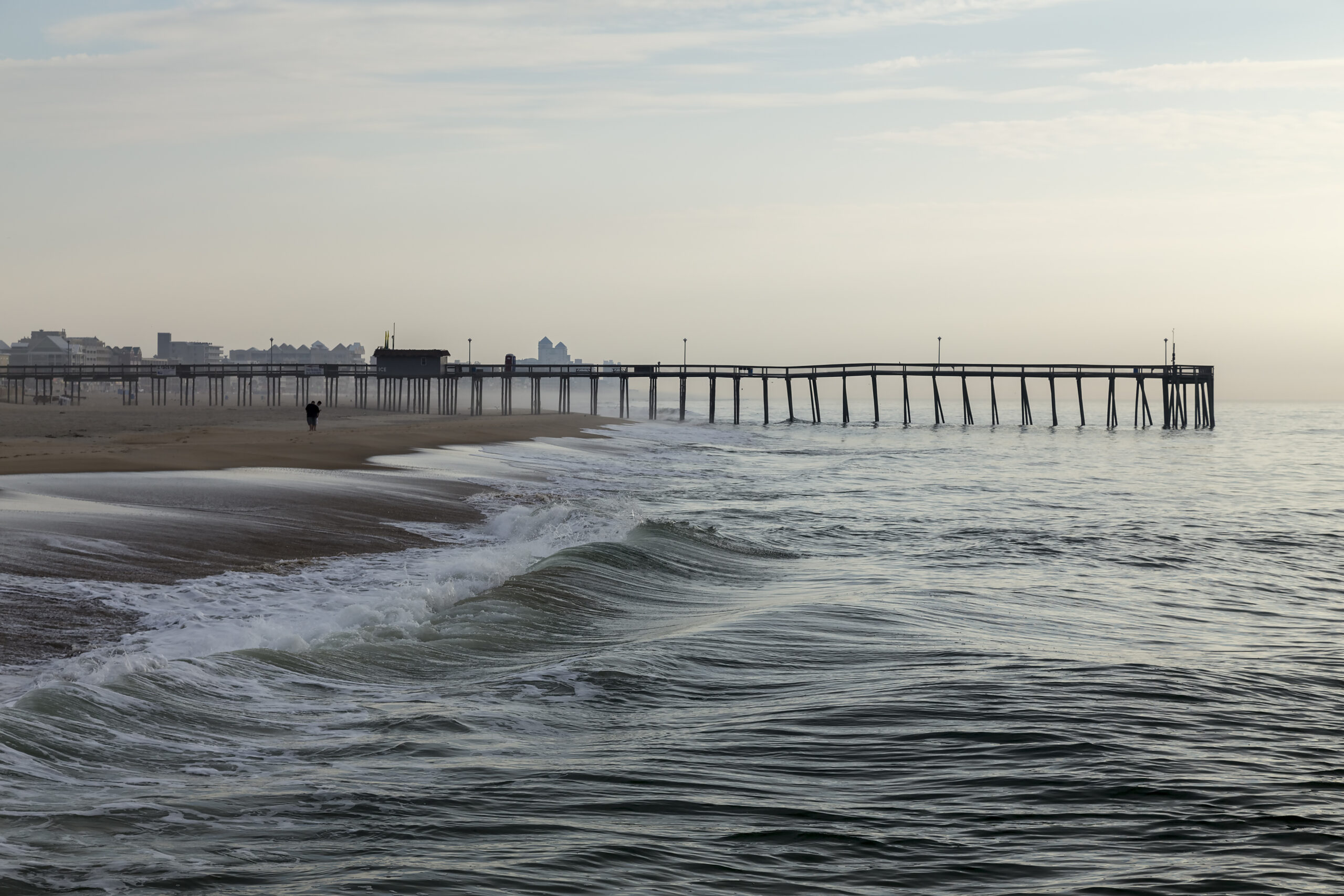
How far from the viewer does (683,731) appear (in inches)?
239

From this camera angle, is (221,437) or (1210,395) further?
(1210,395)

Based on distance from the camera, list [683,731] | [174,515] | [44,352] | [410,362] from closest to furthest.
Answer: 1. [683,731]
2. [174,515]
3. [410,362]
4. [44,352]

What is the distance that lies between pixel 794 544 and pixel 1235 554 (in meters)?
6.04

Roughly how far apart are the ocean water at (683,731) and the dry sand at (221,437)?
7940 millimetres

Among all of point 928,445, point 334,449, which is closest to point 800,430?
point 928,445

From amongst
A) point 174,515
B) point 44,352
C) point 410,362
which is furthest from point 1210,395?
point 44,352

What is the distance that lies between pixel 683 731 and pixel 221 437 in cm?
2540

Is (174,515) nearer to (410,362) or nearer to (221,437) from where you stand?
(221,437)

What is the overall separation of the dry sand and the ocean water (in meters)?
7.94

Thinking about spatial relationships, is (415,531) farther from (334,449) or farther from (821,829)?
(334,449)

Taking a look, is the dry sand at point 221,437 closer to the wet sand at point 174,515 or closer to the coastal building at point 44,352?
the wet sand at point 174,515

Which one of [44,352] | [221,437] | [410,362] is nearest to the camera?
[221,437]

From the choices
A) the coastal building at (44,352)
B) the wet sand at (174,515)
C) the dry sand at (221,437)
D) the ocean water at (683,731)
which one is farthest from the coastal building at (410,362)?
the coastal building at (44,352)

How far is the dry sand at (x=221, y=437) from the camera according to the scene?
1811 centimetres
